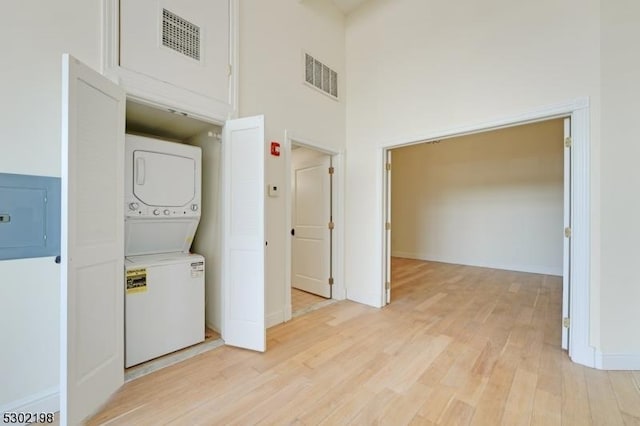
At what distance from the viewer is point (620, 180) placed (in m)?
2.10

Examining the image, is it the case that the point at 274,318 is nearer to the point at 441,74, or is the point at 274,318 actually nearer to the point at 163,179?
the point at 163,179

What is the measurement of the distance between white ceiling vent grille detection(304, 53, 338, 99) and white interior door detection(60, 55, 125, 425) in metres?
2.26

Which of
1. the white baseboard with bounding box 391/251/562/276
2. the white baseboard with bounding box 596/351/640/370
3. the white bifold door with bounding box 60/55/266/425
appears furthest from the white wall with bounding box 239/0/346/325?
the white baseboard with bounding box 391/251/562/276

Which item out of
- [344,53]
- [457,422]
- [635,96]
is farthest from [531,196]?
[457,422]

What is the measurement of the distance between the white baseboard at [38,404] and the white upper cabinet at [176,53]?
2163 millimetres

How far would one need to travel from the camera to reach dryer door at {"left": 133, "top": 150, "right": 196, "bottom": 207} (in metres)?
2.29

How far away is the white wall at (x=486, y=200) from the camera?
529 centimetres

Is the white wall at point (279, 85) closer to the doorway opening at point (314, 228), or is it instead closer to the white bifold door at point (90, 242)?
the doorway opening at point (314, 228)

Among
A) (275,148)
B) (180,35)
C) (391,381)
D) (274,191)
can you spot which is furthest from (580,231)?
(180,35)

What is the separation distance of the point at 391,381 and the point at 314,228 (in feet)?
8.03

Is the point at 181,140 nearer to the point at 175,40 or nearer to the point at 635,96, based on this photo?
the point at 175,40

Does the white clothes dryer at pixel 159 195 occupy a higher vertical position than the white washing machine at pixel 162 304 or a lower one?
higher

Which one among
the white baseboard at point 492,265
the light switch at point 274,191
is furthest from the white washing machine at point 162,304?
the white baseboard at point 492,265

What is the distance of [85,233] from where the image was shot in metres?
1.61
